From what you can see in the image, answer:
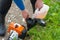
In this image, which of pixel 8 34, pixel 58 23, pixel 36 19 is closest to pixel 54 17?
pixel 58 23

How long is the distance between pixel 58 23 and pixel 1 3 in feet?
3.87

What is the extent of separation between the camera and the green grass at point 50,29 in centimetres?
419

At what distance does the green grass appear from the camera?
419 centimetres

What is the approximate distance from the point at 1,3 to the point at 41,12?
26.5 inches

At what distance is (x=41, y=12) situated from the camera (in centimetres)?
412

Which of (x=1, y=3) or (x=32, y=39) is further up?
(x=1, y=3)

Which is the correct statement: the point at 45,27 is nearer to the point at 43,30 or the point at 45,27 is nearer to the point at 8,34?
the point at 43,30

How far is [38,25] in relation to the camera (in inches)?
179

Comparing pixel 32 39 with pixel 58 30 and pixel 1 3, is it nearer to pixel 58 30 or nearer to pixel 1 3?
pixel 58 30

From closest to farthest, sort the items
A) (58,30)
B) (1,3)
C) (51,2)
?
(1,3)
(58,30)
(51,2)

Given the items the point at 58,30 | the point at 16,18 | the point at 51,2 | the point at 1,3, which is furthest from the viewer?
the point at 51,2

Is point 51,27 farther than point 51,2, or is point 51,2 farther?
point 51,2

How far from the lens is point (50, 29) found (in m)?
4.41

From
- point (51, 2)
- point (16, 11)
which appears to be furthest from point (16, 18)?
point (51, 2)
